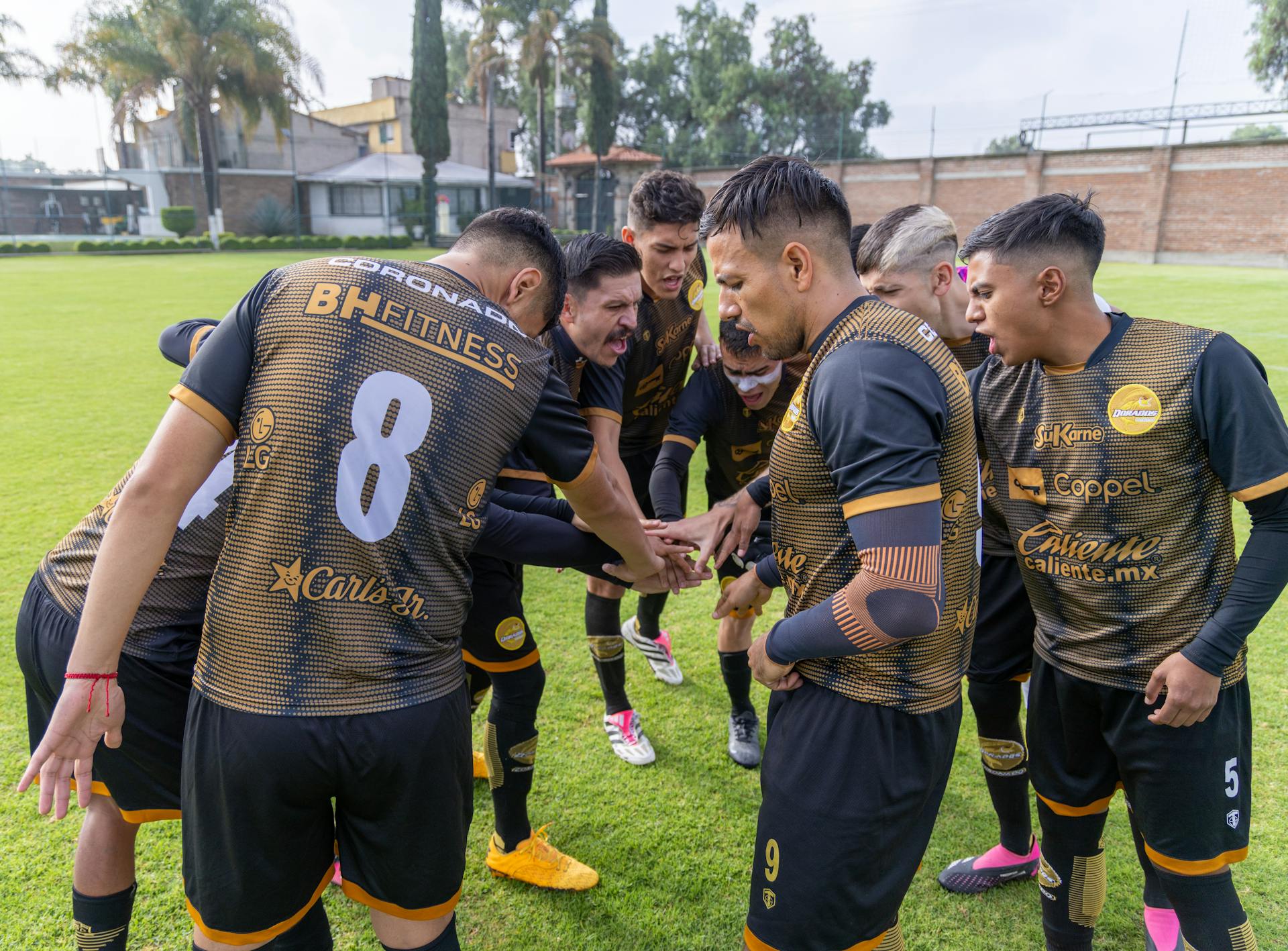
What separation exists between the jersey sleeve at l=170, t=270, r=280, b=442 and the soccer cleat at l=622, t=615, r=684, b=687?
336cm

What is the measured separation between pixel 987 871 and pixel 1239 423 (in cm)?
200

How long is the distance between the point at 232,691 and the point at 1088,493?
2.31 metres

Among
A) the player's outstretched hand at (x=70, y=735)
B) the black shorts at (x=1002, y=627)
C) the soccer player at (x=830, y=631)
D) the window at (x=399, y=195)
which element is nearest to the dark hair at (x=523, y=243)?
the soccer player at (x=830, y=631)

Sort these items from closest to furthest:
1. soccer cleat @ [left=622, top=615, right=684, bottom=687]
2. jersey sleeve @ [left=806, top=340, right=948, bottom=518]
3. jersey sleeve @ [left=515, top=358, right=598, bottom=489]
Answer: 1. jersey sleeve @ [left=806, top=340, right=948, bottom=518]
2. jersey sleeve @ [left=515, top=358, right=598, bottom=489]
3. soccer cleat @ [left=622, top=615, right=684, bottom=687]

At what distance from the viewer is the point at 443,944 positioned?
6.75ft

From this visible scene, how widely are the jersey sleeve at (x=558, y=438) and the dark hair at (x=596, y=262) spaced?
4.31ft

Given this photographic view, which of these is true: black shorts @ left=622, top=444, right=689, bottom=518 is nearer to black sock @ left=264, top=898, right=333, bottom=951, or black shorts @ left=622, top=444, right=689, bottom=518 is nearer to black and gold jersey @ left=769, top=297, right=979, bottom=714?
black and gold jersey @ left=769, top=297, right=979, bottom=714

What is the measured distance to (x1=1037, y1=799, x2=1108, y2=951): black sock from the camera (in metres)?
2.55

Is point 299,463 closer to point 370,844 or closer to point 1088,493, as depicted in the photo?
point 370,844

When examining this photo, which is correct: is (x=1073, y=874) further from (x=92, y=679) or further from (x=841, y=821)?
(x=92, y=679)

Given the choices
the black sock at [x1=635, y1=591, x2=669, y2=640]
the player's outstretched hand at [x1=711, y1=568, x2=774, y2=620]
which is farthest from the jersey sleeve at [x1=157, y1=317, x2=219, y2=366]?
the black sock at [x1=635, y1=591, x2=669, y2=640]

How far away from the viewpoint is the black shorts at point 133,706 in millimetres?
2227

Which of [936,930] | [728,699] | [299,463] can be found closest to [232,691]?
[299,463]

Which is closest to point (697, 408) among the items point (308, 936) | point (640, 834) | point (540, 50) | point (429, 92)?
point (640, 834)
